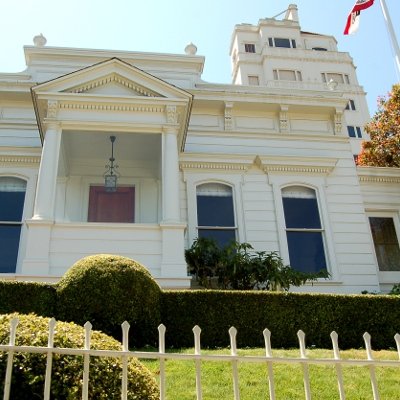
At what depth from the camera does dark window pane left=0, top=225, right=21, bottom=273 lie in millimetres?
12193

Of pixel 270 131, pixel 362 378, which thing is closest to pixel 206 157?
pixel 270 131

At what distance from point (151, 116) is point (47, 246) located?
423cm

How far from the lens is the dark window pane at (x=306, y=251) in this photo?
13180 millimetres

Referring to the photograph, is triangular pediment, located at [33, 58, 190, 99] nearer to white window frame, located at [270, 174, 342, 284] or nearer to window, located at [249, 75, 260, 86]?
white window frame, located at [270, 174, 342, 284]

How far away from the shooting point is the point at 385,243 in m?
15.2

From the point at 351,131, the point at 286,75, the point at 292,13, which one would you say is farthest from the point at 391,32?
the point at 292,13

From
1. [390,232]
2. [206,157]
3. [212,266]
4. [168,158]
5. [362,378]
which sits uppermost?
[206,157]

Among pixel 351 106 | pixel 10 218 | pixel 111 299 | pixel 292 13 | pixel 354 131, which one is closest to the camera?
pixel 111 299

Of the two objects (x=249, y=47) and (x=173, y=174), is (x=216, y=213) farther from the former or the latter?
(x=249, y=47)

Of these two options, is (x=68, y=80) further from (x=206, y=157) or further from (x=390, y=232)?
(x=390, y=232)

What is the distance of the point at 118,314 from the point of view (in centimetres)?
729

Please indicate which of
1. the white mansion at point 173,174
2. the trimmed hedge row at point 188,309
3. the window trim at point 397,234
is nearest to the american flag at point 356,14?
the white mansion at point 173,174

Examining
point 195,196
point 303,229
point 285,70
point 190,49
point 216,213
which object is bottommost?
point 303,229

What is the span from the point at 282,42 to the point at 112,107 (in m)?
35.4
